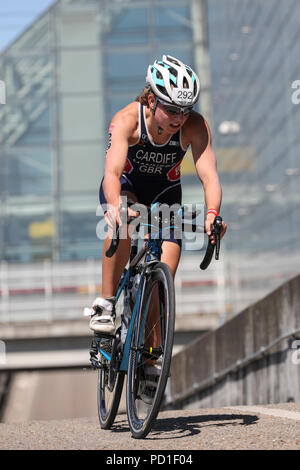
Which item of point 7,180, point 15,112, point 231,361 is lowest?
point 231,361

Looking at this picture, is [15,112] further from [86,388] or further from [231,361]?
[231,361]

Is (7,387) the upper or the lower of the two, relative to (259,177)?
lower

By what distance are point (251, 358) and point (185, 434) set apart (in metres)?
4.04

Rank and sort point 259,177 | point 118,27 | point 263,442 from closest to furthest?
point 263,442
point 259,177
point 118,27

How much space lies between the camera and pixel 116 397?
575cm

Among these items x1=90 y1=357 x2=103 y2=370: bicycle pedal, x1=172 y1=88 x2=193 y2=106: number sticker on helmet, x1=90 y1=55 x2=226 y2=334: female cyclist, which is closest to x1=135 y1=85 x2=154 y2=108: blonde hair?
x1=90 y1=55 x2=226 y2=334: female cyclist

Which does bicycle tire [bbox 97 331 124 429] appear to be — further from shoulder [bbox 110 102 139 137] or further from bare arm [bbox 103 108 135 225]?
shoulder [bbox 110 102 139 137]

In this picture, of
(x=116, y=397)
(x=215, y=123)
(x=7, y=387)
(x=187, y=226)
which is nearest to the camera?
(x=187, y=226)

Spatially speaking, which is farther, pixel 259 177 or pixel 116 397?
pixel 259 177

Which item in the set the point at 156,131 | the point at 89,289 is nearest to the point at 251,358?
the point at 156,131

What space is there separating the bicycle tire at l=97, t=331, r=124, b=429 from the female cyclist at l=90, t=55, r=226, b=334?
0.20 m

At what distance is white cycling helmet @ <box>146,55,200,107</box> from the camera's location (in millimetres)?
5152

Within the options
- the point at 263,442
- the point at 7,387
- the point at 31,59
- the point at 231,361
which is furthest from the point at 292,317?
the point at 31,59
